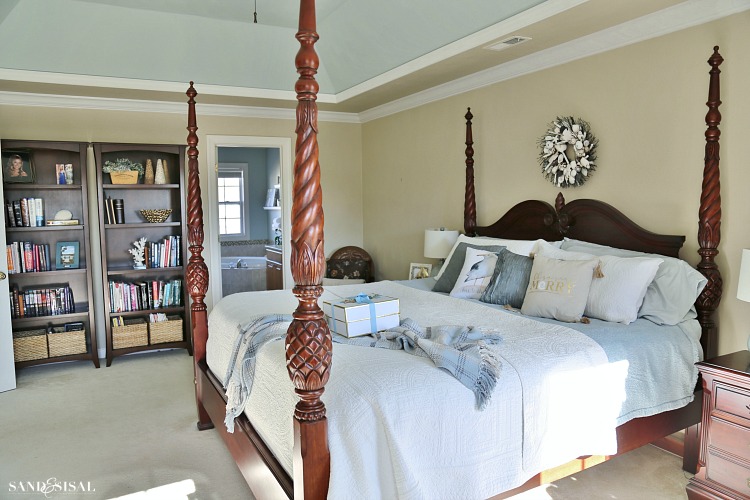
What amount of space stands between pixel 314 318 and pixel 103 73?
13.6ft

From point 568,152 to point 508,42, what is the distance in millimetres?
860

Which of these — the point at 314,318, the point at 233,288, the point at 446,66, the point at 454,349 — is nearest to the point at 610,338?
the point at 454,349

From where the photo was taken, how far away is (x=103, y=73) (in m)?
4.80

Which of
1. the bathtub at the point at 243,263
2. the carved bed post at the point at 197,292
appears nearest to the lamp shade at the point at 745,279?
the carved bed post at the point at 197,292

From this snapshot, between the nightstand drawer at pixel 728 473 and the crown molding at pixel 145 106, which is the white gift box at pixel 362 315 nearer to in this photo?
the nightstand drawer at pixel 728 473

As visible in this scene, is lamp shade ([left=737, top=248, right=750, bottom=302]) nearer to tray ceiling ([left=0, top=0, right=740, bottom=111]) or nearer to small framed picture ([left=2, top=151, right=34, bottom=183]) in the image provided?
tray ceiling ([left=0, top=0, right=740, bottom=111])

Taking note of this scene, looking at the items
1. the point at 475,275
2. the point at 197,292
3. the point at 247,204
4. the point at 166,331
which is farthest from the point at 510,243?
the point at 247,204

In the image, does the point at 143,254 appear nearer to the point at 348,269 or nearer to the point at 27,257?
the point at 27,257

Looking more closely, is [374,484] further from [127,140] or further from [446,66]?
[127,140]

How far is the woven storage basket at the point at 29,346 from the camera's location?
Result: 475 centimetres

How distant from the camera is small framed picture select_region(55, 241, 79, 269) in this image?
201 inches

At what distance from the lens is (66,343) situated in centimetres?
495

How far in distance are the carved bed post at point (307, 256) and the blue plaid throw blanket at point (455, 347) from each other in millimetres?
578

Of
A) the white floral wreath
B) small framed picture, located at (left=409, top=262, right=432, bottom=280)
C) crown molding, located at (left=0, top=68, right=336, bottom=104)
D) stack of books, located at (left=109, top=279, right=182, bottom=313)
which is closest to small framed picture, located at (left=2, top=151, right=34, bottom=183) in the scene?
crown molding, located at (left=0, top=68, right=336, bottom=104)
